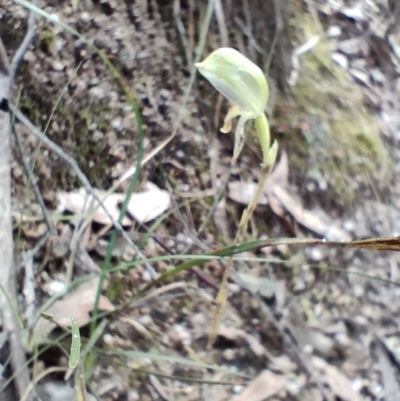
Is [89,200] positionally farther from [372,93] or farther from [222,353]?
[372,93]

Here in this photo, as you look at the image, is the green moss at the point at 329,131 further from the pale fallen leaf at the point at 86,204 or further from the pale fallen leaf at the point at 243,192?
the pale fallen leaf at the point at 86,204

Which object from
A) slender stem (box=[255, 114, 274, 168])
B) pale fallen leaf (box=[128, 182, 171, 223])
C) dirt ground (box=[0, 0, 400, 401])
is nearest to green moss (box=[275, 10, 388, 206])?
dirt ground (box=[0, 0, 400, 401])

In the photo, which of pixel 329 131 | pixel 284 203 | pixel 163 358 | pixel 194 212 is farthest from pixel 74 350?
pixel 329 131

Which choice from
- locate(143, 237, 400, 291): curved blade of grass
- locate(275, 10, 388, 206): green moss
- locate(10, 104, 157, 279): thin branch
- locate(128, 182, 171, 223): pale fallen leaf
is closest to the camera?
locate(143, 237, 400, 291): curved blade of grass

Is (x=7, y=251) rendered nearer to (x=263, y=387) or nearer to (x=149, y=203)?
(x=149, y=203)

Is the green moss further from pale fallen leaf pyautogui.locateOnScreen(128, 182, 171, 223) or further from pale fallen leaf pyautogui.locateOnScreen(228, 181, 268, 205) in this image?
pale fallen leaf pyautogui.locateOnScreen(128, 182, 171, 223)

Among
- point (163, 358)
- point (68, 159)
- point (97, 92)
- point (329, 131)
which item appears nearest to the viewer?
point (163, 358)

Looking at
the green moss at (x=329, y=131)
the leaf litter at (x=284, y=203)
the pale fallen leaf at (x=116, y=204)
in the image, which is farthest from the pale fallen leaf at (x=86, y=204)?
the green moss at (x=329, y=131)

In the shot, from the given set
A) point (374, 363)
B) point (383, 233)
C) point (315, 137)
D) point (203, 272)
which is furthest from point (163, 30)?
point (374, 363)

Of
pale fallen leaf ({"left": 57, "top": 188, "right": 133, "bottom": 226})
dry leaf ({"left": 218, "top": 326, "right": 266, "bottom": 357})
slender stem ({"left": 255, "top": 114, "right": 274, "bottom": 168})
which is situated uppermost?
slender stem ({"left": 255, "top": 114, "right": 274, "bottom": 168})
